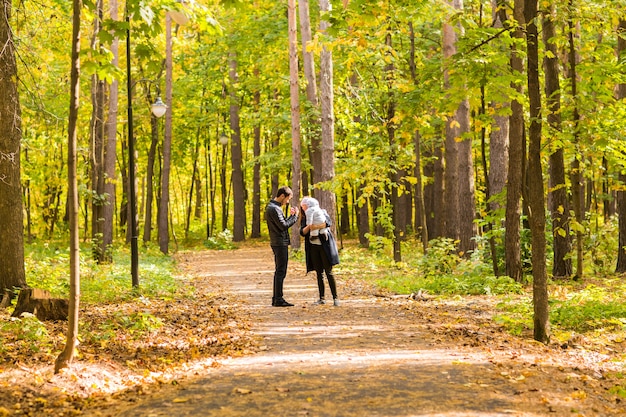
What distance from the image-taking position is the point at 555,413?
5.20 meters

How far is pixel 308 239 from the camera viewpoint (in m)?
12.0

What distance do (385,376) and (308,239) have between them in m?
5.73

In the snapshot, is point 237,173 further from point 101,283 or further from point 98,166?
point 101,283

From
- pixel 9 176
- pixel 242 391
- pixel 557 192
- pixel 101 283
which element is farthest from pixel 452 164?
pixel 242 391

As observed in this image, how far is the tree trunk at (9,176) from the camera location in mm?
10547

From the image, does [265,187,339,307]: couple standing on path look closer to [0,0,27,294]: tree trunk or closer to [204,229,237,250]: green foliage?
[0,0,27,294]: tree trunk

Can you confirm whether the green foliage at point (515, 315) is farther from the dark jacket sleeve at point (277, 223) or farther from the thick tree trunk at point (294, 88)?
the thick tree trunk at point (294, 88)

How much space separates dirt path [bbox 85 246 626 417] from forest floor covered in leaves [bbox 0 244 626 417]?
2 cm

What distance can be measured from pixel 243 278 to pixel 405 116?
8577 mm

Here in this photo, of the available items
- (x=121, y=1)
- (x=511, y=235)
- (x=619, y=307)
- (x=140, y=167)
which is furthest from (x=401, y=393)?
(x=140, y=167)

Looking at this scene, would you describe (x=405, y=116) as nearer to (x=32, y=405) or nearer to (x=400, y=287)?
(x=400, y=287)

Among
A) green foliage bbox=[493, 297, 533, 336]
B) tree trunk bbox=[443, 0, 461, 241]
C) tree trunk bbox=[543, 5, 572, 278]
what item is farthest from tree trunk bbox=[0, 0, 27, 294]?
tree trunk bbox=[443, 0, 461, 241]

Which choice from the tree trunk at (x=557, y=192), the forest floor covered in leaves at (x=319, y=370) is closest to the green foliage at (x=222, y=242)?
the tree trunk at (x=557, y=192)

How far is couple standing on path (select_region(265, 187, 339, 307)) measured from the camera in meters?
11.8
